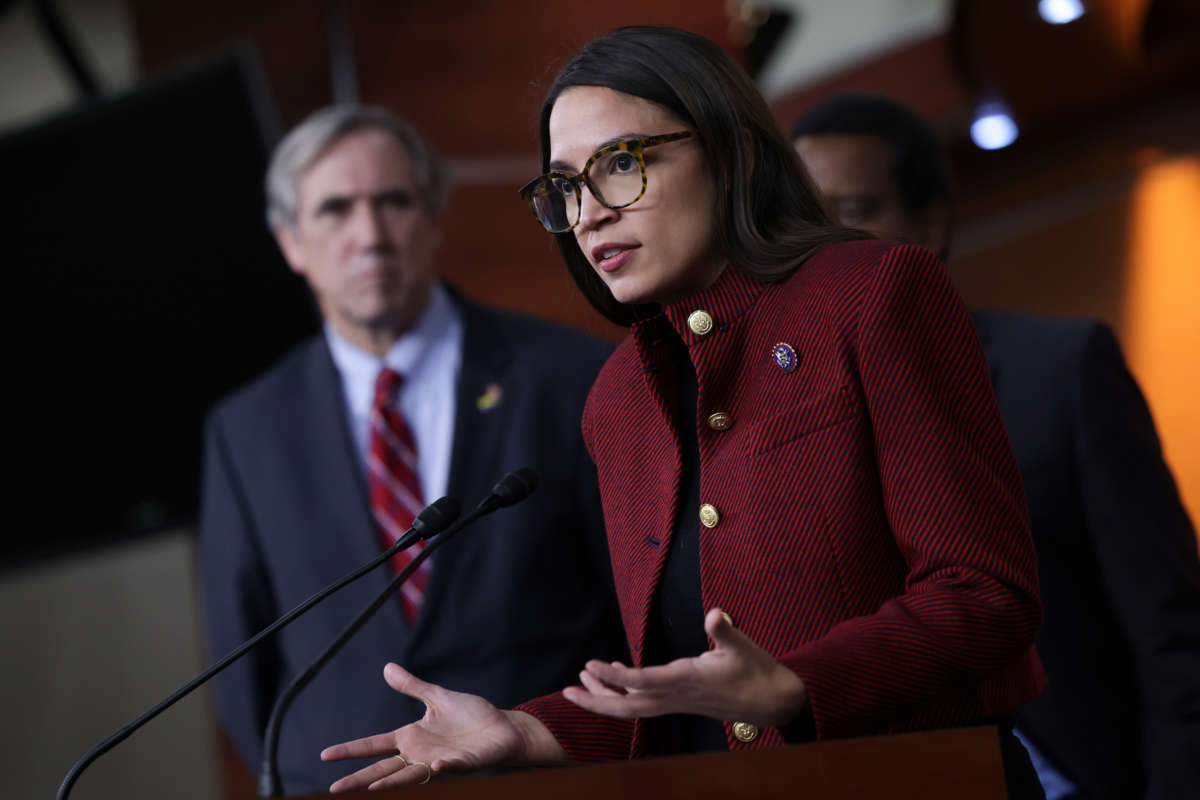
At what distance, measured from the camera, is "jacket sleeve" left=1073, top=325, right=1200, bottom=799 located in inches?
71.5

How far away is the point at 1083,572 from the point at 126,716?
4071mm

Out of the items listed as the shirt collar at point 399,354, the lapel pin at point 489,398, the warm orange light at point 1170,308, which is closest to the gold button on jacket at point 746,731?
the lapel pin at point 489,398

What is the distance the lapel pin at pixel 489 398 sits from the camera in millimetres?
2139

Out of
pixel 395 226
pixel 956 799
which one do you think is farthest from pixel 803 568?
pixel 395 226

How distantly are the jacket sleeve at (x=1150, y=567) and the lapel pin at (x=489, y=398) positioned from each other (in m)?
0.88

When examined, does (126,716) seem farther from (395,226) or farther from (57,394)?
(395,226)

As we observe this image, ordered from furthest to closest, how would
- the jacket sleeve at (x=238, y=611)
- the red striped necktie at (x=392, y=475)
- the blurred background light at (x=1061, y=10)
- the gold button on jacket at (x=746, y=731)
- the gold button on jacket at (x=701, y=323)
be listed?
the blurred background light at (x=1061, y=10) < the jacket sleeve at (x=238, y=611) < the red striped necktie at (x=392, y=475) < the gold button on jacket at (x=701, y=323) < the gold button on jacket at (x=746, y=731)

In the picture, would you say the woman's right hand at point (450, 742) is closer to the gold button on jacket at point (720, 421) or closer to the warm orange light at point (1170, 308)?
the gold button on jacket at point (720, 421)

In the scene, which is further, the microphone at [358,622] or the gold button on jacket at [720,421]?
the microphone at [358,622]

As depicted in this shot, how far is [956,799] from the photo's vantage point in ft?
3.19

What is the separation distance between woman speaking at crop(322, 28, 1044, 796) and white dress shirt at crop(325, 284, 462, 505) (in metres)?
0.91

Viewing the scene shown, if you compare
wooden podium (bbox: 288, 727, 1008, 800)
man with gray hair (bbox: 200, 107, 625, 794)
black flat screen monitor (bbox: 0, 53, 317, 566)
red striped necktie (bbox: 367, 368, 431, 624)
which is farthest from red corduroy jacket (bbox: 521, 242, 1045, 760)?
black flat screen monitor (bbox: 0, 53, 317, 566)

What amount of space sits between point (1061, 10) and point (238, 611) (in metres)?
2.83

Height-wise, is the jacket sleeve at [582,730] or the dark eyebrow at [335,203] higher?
the dark eyebrow at [335,203]
